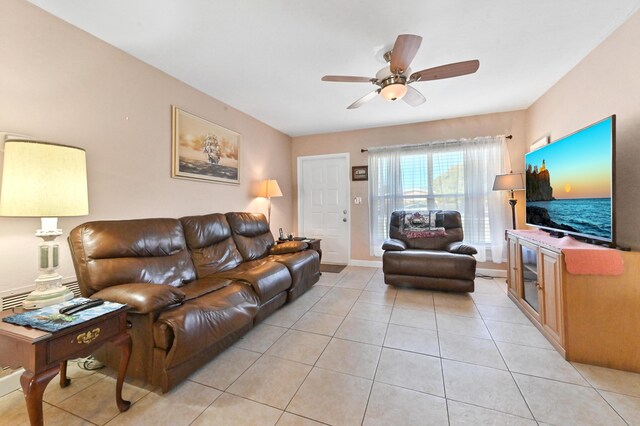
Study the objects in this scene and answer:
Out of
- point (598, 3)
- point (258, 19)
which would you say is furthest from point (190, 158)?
point (598, 3)

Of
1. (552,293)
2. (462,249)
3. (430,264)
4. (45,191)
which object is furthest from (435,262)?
(45,191)

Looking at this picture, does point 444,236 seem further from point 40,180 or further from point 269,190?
point 40,180

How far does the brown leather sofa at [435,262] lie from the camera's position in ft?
9.46

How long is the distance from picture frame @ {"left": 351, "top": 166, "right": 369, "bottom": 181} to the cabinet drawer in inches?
146

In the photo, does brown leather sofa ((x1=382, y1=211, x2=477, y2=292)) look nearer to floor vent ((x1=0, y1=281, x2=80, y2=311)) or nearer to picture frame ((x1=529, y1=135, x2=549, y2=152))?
picture frame ((x1=529, y1=135, x2=549, y2=152))

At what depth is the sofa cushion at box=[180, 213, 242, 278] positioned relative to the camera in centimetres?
240

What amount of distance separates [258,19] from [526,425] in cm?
287

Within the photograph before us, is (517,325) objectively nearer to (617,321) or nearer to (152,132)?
(617,321)

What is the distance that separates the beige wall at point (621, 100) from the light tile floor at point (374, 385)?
1125mm

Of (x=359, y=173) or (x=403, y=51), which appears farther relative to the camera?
(x=359, y=173)

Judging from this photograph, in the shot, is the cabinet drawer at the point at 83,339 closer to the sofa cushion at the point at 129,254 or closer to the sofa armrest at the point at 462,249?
the sofa cushion at the point at 129,254

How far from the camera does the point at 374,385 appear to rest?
1.51m

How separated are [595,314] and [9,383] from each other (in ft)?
12.0

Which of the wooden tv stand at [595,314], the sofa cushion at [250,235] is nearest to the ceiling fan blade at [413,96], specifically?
the wooden tv stand at [595,314]
